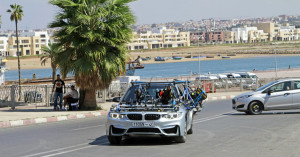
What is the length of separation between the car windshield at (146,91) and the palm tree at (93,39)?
11.2m

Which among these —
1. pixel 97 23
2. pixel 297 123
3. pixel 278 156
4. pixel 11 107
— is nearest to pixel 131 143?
pixel 278 156

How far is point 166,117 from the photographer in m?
12.2

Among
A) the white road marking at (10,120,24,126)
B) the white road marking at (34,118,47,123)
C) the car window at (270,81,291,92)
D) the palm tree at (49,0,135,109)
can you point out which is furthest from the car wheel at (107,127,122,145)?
the palm tree at (49,0,135,109)

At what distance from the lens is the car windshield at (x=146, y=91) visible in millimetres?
13672

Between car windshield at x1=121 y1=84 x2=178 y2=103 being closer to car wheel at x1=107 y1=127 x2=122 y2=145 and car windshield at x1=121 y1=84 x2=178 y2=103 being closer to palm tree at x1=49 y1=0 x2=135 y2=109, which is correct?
car wheel at x1=107 y1=127 x2=122 y2=145

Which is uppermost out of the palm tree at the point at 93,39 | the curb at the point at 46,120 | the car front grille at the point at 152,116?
the palm tree at the point at 93,39

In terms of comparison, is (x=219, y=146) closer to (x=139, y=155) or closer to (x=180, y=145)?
(x=180, y=145)

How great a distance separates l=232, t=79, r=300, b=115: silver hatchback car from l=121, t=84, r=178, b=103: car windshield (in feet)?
26.3

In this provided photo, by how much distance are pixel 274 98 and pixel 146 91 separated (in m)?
8.74

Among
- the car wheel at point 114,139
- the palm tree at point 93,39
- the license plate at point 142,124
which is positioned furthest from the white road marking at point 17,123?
the license plate at point 142,124

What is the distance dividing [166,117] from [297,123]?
6.53 m

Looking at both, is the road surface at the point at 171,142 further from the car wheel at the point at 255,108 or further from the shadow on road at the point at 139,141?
the car wheel at the point at 255,108

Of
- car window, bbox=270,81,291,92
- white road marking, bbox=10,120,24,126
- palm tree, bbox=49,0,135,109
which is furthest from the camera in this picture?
palm tree, bbox=49,0,135,109

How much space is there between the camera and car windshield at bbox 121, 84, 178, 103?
13.7 meters
